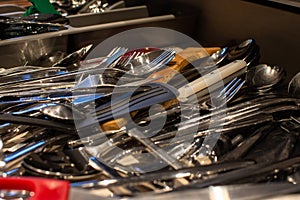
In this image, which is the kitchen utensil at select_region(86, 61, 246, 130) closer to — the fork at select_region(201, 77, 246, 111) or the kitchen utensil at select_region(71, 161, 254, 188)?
the fork at select_region(201, 77, 246, 111)

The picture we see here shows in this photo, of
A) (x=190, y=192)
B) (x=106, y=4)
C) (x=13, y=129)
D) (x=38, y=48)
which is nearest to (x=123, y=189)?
(x=190, y=192)

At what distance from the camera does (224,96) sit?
1.89 ft

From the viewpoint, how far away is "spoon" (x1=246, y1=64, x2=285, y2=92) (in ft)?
2.10

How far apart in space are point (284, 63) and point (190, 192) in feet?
1.63

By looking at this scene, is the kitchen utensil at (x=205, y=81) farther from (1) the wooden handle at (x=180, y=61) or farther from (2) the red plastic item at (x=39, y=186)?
(2) the red plastic item at (x=39, y=186)

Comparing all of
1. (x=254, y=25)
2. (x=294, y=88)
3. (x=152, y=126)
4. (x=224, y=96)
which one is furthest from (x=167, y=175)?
(x=254, y=25)

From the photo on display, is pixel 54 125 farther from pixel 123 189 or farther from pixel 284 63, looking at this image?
pixel 284 63

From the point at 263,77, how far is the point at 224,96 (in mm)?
124

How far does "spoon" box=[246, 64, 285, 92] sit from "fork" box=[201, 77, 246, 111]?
0.03 m

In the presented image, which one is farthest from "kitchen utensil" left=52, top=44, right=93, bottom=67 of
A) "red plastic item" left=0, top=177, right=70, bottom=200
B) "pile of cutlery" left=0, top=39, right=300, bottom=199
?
"red plastic item" left=0, top=177, right=70, bottom=200

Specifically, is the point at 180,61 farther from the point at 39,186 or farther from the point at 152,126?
the point at 39,186

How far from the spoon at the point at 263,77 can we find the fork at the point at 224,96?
0.03 m

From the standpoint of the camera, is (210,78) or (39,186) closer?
(39,186)

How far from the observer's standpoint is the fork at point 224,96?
56cm
